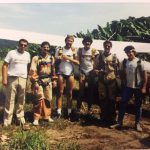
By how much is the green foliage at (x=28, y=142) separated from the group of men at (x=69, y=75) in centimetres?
110

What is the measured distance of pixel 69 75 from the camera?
6770 millimetres

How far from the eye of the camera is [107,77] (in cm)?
666

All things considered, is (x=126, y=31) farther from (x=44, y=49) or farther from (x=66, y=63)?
Answer: (x=44, y=49)

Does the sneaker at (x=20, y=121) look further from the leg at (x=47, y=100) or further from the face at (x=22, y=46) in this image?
the face at (x=22, y=46)

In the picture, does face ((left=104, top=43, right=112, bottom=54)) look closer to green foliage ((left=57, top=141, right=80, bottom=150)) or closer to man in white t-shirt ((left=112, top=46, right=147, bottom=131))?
man in white t-shirt ((left=112, top=46, right=147, bottom=131))

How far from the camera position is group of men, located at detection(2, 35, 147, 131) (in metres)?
6.25

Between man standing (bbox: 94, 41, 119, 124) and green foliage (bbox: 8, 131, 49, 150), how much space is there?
78.7 inches

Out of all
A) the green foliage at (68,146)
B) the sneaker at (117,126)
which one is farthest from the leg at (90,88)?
the green foliage at (68,146)

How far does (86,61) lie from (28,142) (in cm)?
251

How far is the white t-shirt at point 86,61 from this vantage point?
6.89m

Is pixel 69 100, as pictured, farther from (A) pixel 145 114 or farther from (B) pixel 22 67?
(A) pixel 145 114

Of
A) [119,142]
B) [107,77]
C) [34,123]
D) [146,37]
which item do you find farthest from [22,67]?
[146,37]

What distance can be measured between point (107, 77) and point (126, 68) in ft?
1.59

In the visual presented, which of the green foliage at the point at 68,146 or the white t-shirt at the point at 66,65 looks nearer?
the green foliage at the point at 68,146
